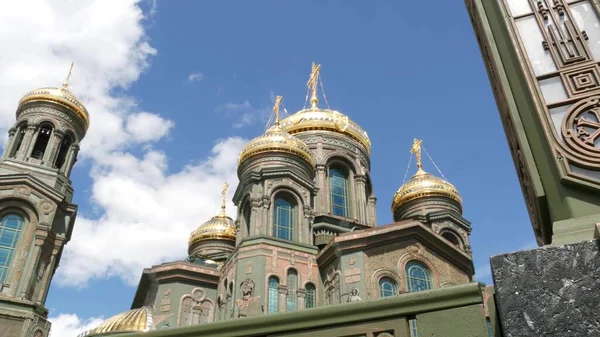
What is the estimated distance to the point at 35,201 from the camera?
2045 centimetres

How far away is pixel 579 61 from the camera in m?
3.91

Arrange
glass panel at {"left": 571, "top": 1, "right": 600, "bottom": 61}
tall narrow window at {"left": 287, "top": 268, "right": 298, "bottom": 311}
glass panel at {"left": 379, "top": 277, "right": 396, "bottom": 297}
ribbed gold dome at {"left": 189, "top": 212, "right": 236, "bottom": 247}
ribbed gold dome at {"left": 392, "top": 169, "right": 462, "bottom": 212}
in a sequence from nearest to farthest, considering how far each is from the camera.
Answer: glass panel at {"left": 571, "top": 1, "right": 600, "bottom": 61} < glass panel at {"left": 379, "top": 277, "right": 396, "bottom": 297} < tall narrow window at {"left": 287, "top": 268, "right": 298, "bottom": 311} < ribbed gold dome at {"left": 392, "top": 169, "right": 462, "bottom": 212} < ribbed gold dome at {"left": 189, "top": 212, "right": 236, "bottom": 247}

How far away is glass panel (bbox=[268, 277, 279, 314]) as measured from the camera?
17.9 m

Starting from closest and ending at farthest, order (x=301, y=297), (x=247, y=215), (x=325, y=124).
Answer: (x=301, y=297)
(x=247, y=215)
(x=325, y=124)

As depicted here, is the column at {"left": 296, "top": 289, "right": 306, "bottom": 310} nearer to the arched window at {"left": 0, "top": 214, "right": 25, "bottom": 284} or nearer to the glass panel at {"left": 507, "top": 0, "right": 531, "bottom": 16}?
the arched window at {"left": 0, "top": 214, "right": 25, "bottom": 284}

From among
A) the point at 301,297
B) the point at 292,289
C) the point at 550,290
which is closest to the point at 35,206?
the point at 292,289

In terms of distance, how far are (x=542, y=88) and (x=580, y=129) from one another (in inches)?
18.5

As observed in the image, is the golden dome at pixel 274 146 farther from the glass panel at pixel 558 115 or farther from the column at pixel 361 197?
the glass panel at pixel 558 115

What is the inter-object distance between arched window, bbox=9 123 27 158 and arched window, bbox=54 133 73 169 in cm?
150

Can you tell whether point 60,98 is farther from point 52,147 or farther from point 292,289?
point 292,289

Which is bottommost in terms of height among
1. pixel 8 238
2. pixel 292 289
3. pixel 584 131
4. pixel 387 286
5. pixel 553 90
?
pixel 584 131

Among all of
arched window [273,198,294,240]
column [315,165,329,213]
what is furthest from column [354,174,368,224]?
arched window [273,198,294,240]

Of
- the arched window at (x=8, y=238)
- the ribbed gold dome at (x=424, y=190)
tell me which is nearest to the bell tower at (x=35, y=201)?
the arched window at (x=8, y=238)

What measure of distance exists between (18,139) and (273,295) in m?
12.9
